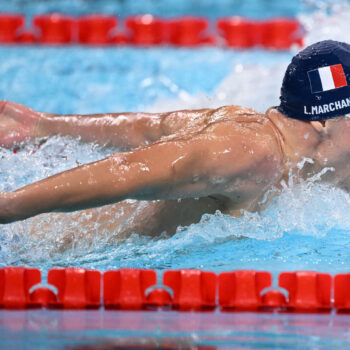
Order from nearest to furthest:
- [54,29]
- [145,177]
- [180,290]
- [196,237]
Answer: [145,177]
[180,290]
[196,237]
[54,29]

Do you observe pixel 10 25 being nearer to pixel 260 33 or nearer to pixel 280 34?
pixel 260 33

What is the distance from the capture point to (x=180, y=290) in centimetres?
231

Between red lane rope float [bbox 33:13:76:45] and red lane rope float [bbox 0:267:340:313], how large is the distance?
13.7 feet

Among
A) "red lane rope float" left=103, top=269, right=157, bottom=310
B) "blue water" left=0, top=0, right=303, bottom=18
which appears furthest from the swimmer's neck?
"blue water" left=0, top=0, right=303, bottom=18

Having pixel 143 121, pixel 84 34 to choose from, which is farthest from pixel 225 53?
pixel 143 121

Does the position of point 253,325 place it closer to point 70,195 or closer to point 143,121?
point 70,195

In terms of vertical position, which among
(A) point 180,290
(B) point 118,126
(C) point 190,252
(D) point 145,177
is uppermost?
(B) point 118,126

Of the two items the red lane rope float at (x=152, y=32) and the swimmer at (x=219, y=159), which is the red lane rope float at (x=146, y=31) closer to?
the red lane rope float at (x=152, y=32)

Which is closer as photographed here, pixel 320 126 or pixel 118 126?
pixel 320 126

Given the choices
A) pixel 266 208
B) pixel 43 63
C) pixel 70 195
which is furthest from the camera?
pixel 43 63

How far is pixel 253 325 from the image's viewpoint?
205 cm

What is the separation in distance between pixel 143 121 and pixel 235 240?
61 cm

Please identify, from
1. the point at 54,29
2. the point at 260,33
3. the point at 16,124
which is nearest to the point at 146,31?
the point at 54,29

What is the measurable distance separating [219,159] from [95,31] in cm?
436
